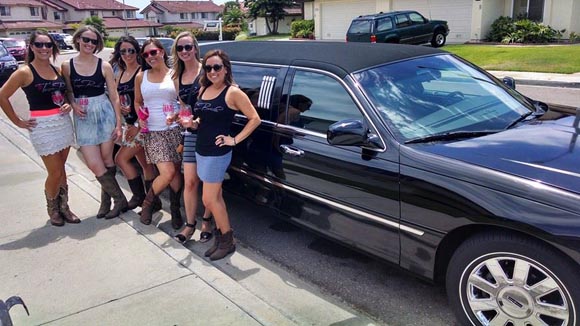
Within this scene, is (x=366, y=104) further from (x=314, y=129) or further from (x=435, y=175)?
(x=435, y=175)

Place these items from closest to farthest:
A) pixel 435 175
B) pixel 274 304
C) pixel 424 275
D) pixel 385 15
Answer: pixel 435 175
pixel 424 275
pixel 274 304
pixel 385 15

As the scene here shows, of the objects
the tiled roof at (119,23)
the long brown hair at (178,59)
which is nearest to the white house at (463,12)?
the long brown hair at (178,59)

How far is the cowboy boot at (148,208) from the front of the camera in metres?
4.64

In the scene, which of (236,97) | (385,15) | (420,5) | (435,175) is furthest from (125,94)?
(420,5)

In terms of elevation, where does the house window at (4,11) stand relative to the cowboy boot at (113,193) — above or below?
above

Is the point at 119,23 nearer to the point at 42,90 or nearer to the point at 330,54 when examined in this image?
the point at 42,90

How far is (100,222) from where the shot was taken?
4664 mm

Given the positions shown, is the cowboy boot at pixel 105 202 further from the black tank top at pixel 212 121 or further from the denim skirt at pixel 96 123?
the black tank top at pixel 212 121

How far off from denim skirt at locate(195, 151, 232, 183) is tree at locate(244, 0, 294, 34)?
45317mm

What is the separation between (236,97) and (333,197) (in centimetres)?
104

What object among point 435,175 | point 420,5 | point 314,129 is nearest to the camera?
point 435,175

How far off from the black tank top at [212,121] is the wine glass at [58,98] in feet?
4.61

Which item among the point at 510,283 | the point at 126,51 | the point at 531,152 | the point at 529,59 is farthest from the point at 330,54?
the point at 529,59

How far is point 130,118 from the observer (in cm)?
491
